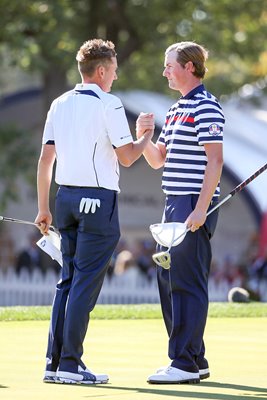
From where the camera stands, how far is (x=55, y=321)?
6.32 m

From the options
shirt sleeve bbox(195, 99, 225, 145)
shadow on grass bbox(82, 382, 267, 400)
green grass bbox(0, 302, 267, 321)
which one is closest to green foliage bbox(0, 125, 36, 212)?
green grass bbox(0, 302, 267, 321)

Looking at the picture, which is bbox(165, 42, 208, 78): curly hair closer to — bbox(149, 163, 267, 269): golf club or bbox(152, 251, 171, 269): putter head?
bbox(149, 163, 267, 269): golf club

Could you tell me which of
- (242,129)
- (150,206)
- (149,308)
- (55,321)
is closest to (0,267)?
(150,206)

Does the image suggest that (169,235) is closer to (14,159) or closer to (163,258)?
(163,258)

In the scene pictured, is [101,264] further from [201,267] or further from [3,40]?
[3,40]

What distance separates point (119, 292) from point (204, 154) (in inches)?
601

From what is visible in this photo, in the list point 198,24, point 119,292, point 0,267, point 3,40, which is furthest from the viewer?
point 0,267

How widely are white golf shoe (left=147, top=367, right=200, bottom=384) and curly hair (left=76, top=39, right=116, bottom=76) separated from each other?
5.24ft

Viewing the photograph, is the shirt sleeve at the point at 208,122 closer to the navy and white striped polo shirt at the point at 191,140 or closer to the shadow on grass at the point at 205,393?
the navy and white striped polo shirt at the point at 191,140

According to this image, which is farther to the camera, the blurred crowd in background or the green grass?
the blurred crowd in background

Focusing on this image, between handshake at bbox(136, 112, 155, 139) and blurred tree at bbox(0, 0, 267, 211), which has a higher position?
blurred tree at bbox(0, 0, 267, 211)

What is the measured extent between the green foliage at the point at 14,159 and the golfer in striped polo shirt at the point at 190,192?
1852 cm

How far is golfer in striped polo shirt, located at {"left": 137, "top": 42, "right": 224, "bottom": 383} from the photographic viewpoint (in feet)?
20.5

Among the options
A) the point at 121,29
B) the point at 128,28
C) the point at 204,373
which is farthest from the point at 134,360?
the point at 121,29
